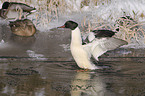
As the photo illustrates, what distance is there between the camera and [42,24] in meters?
12.9

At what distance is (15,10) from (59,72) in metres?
7.19

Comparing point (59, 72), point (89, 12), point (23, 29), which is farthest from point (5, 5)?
point (59, 72)

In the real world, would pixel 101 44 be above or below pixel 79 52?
above

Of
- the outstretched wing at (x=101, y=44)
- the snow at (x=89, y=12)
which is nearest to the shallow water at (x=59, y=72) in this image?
the outstretched wing at (x=101, y=44)

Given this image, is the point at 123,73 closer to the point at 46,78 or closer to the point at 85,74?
the point at 85,74

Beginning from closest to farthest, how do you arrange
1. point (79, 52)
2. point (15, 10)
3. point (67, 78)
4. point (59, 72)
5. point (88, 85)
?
point (88, 85)
point (67, 78)
point (59, 72)
point (79, 52)
point (15, 10)

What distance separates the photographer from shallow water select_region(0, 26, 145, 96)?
608cm

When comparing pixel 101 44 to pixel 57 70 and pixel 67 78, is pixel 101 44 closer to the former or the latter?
pixel 57 70

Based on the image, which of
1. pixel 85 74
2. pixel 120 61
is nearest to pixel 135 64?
pixel 120 61

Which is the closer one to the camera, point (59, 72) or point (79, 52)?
point (59, 72)

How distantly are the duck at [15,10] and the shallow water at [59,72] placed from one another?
335 centimetres

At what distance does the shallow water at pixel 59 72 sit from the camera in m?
6.08

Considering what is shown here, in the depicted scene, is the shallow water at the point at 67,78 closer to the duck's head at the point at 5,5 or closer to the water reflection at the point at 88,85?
the water reflection at the point at 88,85

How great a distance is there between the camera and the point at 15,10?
46.1 ft
